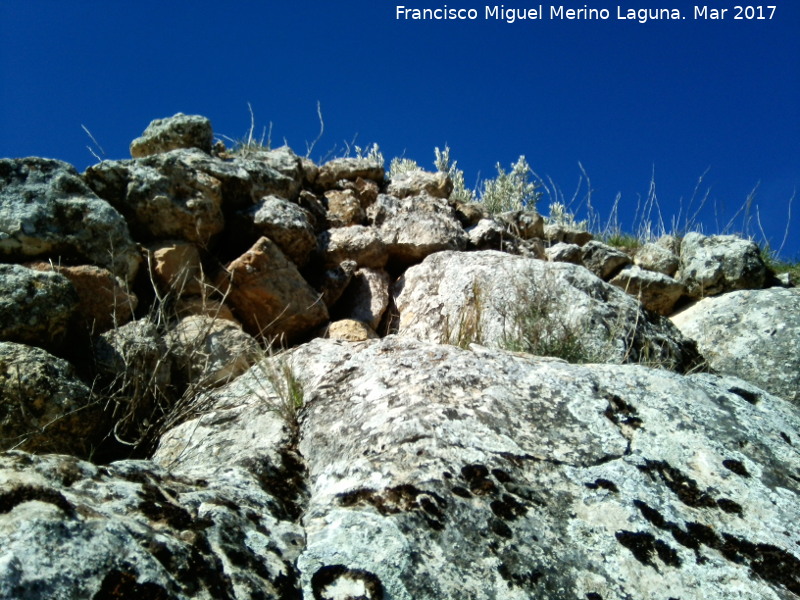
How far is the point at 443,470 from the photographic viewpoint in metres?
1.92

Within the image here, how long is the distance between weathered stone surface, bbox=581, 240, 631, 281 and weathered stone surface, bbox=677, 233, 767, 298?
2.02 feet

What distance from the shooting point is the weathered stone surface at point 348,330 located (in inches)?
170

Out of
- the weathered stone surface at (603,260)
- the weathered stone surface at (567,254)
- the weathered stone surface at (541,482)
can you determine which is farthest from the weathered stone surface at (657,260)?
the weathered stone surface at (541,482)

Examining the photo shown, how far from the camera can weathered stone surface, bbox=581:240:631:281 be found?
610 cm

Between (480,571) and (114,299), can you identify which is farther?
(114,299)

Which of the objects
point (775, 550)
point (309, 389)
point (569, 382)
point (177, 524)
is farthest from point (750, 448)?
point (177, 524)

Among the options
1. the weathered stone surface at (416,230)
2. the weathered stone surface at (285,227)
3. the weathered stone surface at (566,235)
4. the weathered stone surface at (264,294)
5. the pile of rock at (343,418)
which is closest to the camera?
the pile of rock at (343,418)

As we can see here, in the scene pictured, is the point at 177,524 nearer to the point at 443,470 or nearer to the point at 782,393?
the point at 443,470

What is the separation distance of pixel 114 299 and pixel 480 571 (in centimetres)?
247

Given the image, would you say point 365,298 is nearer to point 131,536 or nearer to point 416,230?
point 416,230

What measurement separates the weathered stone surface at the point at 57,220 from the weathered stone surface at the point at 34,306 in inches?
15.5

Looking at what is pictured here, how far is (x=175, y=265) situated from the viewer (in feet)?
13.4

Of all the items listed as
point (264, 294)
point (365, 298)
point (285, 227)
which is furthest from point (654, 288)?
point (264, 294)

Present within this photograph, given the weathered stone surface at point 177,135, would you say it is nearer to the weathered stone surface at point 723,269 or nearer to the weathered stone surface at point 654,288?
the weathered stone surface at point 654,288
